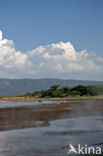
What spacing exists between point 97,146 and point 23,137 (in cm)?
656

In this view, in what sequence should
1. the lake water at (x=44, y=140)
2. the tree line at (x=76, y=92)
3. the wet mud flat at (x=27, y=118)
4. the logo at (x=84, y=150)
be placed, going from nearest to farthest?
the logo at (x=84, y=150), the lake water at (x=44, y=140), the wet mud flat at (x=27, y=118), the tree line at (x=76, y=92)

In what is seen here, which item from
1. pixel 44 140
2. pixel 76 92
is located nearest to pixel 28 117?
pixel 44 140

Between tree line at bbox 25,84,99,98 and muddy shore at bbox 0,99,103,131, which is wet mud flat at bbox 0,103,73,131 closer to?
muddy shore at bbox 0,99,103,131

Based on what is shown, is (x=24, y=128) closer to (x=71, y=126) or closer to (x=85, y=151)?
(x=71, y=126)

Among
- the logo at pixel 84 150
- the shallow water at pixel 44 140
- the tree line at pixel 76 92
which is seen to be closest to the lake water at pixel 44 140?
the shallow water at pixel 44 140

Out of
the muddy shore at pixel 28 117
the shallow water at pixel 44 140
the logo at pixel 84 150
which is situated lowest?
the muddy shore at pixel 28 117

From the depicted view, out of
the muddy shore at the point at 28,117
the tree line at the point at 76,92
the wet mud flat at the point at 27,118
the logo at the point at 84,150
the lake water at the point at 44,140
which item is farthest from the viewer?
the tree line at the point at 76,92

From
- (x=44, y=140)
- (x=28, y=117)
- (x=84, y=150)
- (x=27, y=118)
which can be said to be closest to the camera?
(x=84, y=150)

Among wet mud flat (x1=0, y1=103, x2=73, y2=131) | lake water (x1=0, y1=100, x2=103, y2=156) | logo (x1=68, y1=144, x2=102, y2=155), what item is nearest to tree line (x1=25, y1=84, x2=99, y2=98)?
wet mud flat (x1=0, y1=103, x2=73, y2=131)

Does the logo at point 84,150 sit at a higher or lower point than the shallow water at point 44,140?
higher

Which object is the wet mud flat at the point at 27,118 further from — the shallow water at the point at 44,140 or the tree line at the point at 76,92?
the tree line at the point at 76,92

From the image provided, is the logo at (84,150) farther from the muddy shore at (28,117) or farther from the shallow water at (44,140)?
the muddy shore at (28,117)

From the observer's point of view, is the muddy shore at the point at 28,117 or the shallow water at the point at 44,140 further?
the muddy shore at the point at 28,117

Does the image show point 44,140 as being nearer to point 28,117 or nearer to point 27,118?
point 27,118
